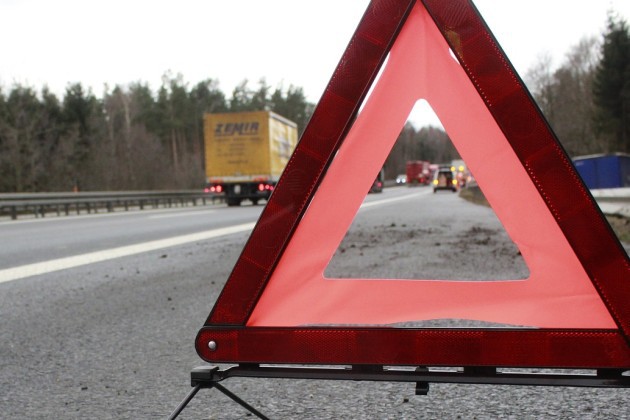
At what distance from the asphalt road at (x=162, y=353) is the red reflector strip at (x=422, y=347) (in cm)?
69

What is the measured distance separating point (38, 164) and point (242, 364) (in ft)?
167

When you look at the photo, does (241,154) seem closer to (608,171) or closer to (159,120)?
(608,171)

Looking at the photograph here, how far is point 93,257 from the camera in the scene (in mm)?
8836

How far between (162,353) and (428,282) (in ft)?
6.58

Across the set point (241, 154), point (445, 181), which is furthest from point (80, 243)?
point (445, 181)

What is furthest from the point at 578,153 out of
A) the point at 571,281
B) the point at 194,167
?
the point at 571,281

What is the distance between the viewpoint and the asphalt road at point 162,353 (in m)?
2.77

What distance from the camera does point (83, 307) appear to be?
530 cm

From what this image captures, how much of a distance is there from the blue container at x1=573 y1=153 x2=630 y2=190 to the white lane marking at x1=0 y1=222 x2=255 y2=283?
72.5ft

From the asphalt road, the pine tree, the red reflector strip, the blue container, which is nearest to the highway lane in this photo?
the asphalt road

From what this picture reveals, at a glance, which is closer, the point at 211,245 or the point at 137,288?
the point at 137,288

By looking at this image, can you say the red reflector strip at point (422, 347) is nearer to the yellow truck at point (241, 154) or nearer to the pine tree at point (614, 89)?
the yellow truck at point (241, 154)

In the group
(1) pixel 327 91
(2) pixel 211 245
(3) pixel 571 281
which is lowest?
(2) pixel 211 245

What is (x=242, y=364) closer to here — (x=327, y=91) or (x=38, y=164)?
(x=327, y=91)
